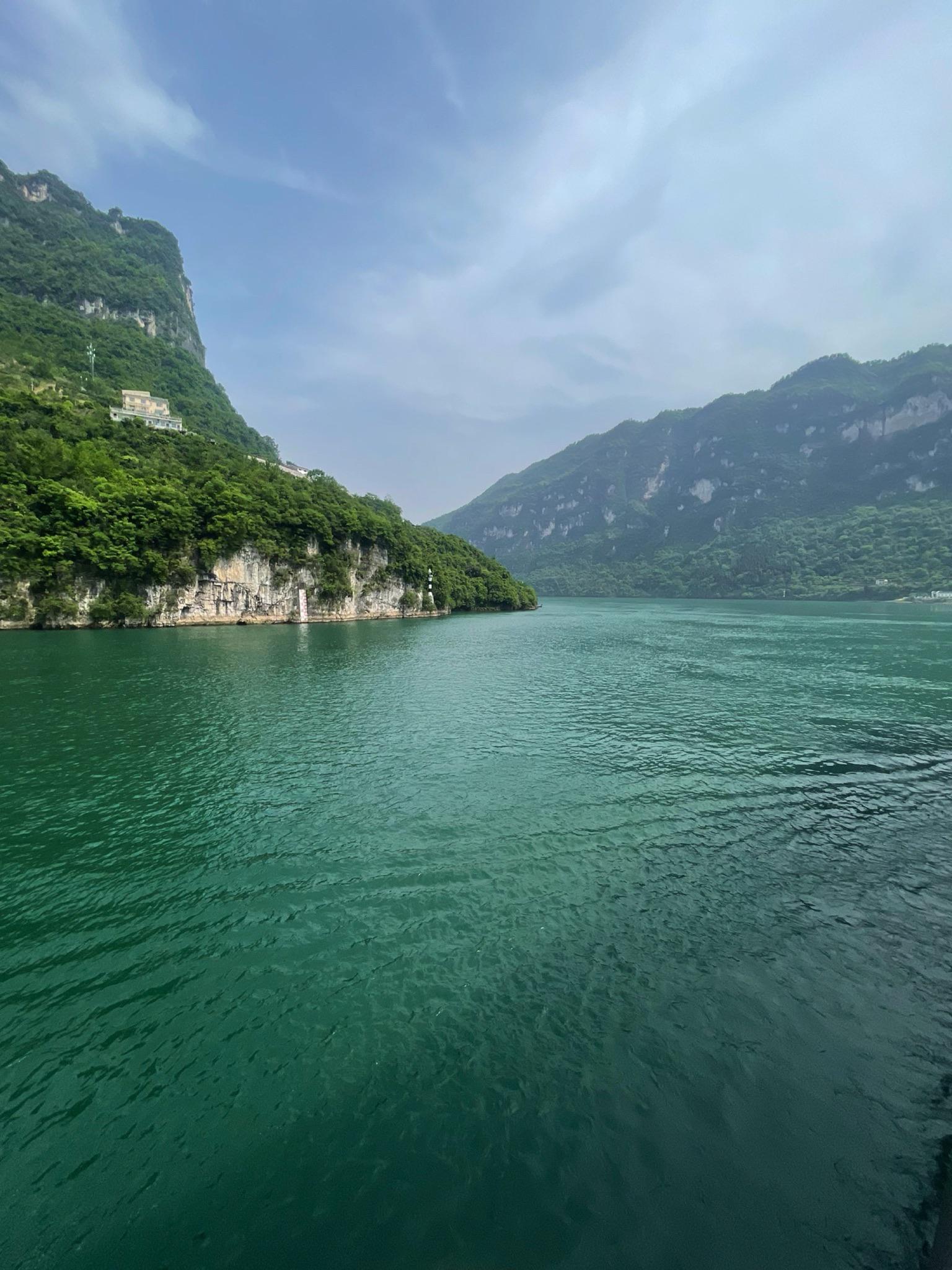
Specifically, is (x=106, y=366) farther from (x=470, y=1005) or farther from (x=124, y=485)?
(x=470, y=1005)

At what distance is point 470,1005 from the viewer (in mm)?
6812

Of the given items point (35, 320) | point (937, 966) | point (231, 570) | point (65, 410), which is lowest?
point (937, 966)

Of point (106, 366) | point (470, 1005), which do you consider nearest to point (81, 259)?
point (106, 366)

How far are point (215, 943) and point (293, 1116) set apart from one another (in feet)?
11.3

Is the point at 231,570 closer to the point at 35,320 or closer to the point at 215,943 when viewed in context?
the point at 215,943

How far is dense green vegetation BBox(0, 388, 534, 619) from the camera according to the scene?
48.2m

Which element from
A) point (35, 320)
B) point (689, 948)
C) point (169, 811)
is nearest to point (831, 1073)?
point (689, 948)

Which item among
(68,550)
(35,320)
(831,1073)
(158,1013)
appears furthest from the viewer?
(35,320)

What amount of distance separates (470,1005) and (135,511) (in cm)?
6159

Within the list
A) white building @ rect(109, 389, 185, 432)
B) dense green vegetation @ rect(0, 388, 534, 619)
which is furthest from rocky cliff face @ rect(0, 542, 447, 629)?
white building @ rect(109, 389, 185, 432)

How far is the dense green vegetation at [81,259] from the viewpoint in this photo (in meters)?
127

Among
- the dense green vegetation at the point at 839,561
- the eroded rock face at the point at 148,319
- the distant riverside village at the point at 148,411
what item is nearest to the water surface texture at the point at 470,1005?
the distant riverside village at the point at 148,411

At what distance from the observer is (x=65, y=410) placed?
64875mm

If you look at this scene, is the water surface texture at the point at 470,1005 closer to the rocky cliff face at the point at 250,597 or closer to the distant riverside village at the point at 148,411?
the rocky cliff face at the point at 250,597
